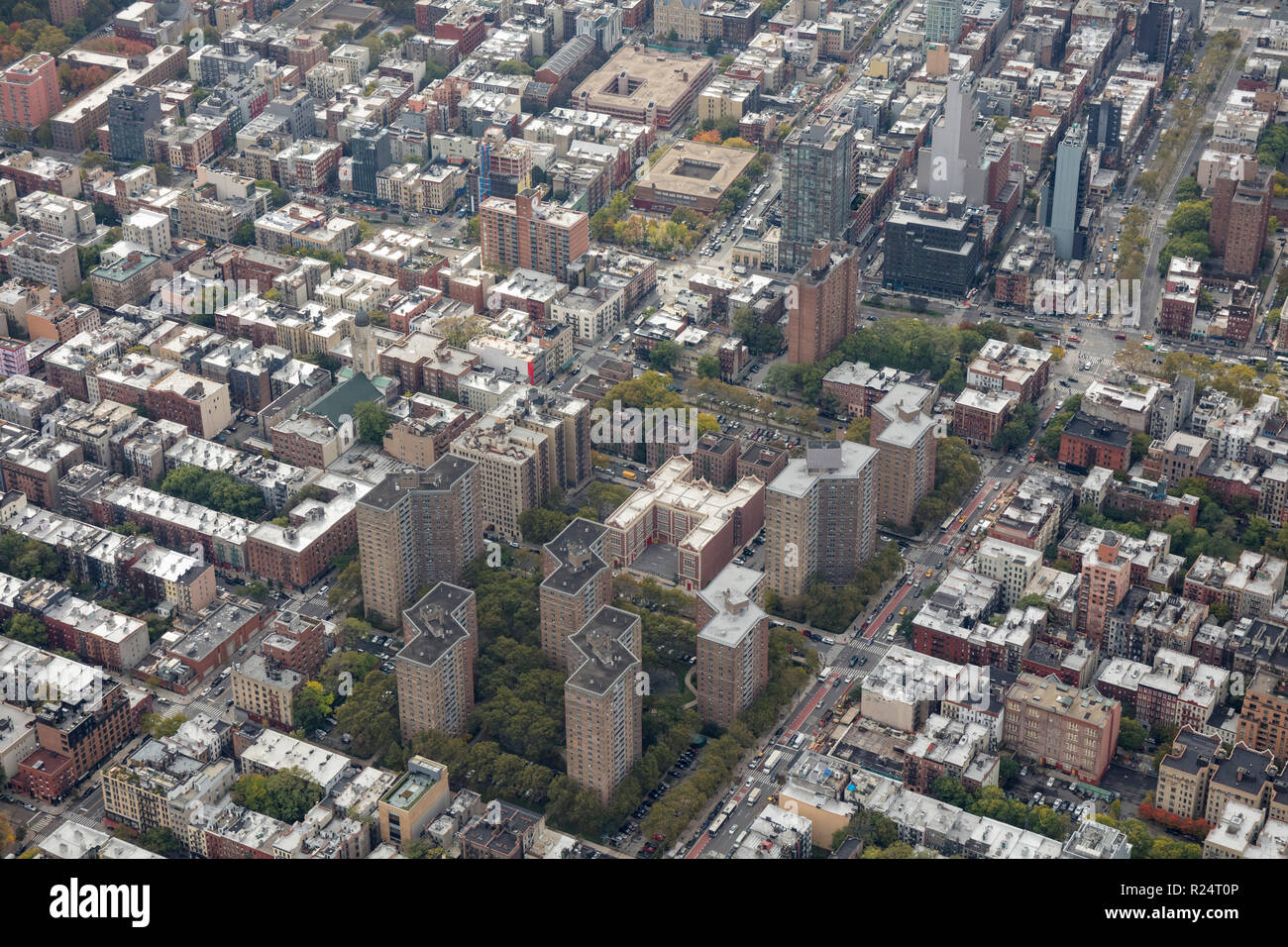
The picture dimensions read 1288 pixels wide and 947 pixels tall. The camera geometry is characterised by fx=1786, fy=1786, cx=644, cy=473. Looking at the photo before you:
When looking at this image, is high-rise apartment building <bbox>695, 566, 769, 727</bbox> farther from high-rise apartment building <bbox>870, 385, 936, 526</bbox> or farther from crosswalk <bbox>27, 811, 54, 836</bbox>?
crosswalk <bbox>27, 811, 54, 836</bbox>

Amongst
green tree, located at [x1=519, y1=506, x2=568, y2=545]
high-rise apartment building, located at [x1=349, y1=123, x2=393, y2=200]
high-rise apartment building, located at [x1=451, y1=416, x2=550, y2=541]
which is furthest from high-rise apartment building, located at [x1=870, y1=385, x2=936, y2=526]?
high-rise apartment building, located at [x1=349, y1=123, x2=393, y2=200]

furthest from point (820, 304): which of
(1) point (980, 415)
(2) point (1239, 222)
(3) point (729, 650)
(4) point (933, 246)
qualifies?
(3) point (729, 650)

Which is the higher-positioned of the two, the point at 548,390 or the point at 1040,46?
the point at 1040,46

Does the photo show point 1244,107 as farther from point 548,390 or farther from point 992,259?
point 548,390

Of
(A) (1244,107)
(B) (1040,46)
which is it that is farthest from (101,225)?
(A) (1244,107)

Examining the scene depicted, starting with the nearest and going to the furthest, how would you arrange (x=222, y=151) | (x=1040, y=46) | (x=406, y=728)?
(x=406, y=728) < (x=222, y=151) < (x=1040, y=46)

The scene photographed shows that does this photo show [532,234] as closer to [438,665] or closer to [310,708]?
[310,708]

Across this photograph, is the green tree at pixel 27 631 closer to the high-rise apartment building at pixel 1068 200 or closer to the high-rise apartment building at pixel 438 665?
the high-rise apartment building at pixel 438 665

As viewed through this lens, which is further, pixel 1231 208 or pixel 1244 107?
pixel 1244 107
